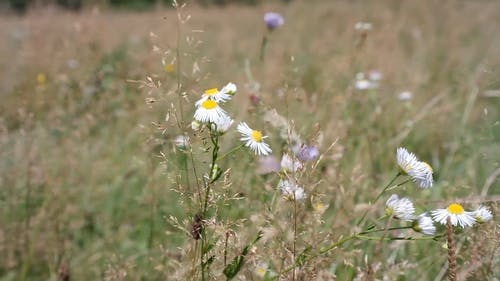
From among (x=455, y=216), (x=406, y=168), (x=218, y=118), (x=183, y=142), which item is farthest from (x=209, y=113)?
(x=455, y=216)

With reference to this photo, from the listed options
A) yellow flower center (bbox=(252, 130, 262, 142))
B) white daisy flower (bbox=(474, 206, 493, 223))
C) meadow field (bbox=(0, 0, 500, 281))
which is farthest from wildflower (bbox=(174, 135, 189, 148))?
white daisy flower (bbox=(474, 206, 493, 223))

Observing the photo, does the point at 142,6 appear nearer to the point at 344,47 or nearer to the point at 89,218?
the point at 344,47

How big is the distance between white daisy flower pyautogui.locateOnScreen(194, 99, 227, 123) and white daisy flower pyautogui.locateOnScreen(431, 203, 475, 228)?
15.8 inches

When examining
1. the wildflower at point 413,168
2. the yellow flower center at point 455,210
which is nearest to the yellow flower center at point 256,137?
the wildflower at point 413,168

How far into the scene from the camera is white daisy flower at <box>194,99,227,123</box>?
30.2 inches

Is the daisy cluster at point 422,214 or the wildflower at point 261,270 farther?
the wildflower at point 261,270

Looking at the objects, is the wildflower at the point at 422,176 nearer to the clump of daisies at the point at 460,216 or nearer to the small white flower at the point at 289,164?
the clump of daisies at the point at 460,216

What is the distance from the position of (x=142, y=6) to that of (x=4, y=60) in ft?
26.1

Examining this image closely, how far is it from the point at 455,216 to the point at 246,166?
607mm

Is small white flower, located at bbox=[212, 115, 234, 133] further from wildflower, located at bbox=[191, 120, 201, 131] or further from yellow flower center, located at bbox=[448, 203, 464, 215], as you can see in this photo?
yellow flower center, located at bbox=[448, 203, 464, 215]

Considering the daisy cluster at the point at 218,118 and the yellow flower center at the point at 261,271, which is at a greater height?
the daisy cluster at the point at 218,118

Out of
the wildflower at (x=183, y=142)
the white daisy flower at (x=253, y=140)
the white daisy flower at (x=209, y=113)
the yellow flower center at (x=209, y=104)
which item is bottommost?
the wildflower at (x=183, y=142)

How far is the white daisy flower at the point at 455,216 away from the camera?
0.78 metres

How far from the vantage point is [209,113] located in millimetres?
781
